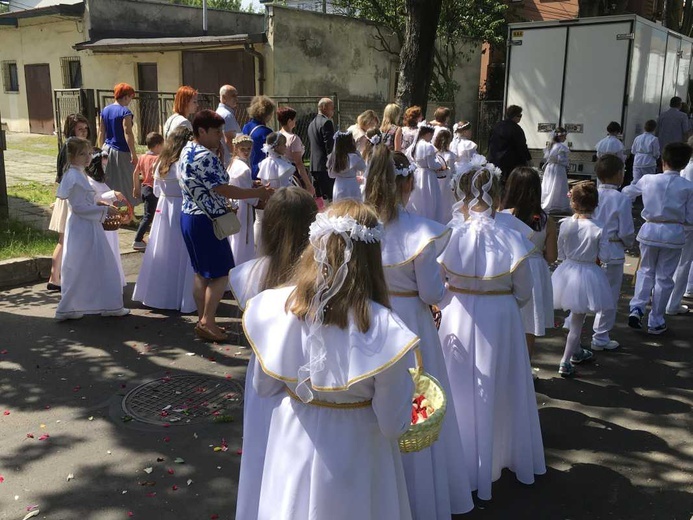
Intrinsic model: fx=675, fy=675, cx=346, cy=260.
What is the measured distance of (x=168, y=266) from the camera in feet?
23.6

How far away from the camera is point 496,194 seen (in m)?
4.00

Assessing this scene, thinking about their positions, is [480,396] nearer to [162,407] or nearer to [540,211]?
[540,211]

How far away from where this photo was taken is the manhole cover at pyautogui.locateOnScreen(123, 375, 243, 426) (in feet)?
15.9

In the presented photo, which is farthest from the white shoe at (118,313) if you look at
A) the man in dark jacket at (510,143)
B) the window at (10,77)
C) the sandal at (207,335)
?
the window at (10,77)

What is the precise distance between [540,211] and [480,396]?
1523 millimetres

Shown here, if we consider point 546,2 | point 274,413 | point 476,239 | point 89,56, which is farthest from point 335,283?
point 546,2

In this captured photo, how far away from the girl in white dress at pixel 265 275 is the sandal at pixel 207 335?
9.83 ft

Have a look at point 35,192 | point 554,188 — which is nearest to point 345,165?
point 554,188

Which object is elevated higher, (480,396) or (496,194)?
(496,194)

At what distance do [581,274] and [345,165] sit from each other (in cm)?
404

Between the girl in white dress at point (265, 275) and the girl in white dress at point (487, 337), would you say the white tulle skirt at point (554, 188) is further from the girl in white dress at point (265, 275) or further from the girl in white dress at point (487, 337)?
the girl in white dress at point (265, 275)

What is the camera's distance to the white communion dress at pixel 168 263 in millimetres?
7117

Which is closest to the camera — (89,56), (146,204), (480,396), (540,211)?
(480,396)

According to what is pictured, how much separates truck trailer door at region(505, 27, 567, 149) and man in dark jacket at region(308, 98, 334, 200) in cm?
596
